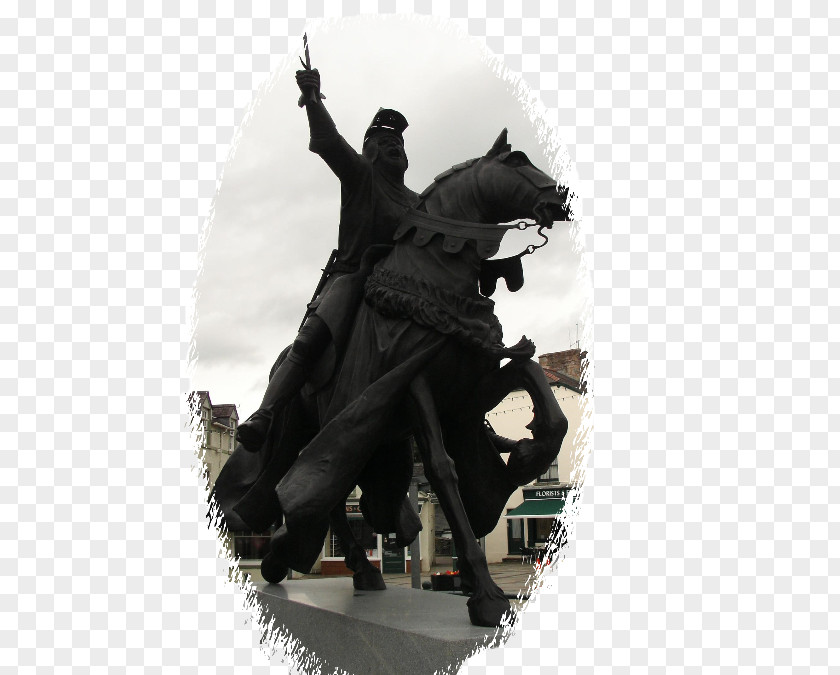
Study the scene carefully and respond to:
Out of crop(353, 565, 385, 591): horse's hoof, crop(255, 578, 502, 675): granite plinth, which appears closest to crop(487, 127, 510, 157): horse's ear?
crop(255, 578, 502, 675): granite plinth

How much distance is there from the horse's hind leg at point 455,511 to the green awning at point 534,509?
12506 millimetres

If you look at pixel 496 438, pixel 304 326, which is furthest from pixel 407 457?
pixel 304 326

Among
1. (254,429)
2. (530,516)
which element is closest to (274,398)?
(254,429)

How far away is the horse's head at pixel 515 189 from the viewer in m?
4.75

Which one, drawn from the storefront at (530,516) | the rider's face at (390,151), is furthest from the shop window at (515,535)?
the rider's face at (390,151)

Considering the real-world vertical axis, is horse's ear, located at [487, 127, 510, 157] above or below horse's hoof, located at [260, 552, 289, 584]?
above

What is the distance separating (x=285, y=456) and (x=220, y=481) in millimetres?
670

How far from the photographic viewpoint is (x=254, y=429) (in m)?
5.20

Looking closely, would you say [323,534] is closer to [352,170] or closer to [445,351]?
[445,351]

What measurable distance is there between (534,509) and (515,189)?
46.2ft

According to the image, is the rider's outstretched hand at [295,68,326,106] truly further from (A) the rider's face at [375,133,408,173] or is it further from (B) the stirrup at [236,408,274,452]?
(B) the stirrup at [236,408,274,452]

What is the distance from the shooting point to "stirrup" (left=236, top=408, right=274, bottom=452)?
17.0 ft

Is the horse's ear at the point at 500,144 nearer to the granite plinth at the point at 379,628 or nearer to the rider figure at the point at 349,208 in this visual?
the rider figure at the point at 349,208

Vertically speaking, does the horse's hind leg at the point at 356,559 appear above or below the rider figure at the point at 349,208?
below
